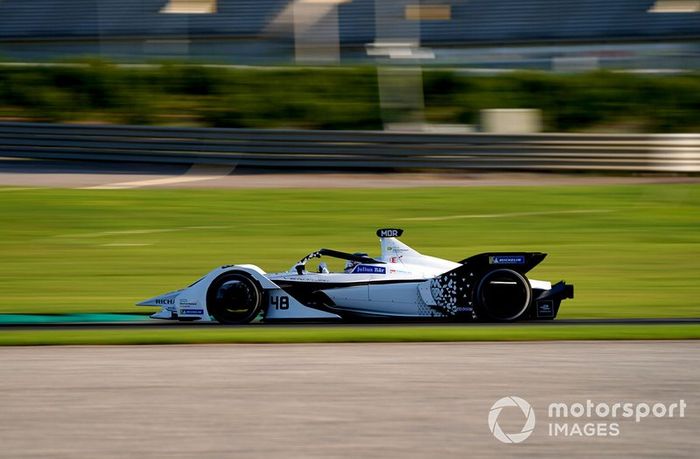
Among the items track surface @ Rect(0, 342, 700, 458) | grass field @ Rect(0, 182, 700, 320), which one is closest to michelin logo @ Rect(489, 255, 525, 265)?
track surface @ Rect(0, 342, 700, 458)

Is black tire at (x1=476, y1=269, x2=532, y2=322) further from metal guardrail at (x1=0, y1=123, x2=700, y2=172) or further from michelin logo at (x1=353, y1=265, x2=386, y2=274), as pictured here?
metal guardrail at (x1=0, y1=123, x2=700, y2=172)

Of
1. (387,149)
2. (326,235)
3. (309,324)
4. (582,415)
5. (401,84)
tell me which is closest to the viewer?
(582,415)

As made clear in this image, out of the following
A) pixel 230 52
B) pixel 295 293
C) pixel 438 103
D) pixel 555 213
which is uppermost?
pixel 230 52

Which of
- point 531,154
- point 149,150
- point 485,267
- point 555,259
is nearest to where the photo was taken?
point 485,267

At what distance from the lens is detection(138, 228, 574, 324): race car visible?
903 centimetres

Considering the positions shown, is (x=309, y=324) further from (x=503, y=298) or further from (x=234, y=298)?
(x=503, y=298)

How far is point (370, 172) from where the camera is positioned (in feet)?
68.8

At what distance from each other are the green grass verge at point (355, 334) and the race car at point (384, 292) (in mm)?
205

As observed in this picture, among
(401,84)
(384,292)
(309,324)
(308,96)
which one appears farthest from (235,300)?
(308,96)

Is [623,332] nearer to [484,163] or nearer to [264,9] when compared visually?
[484,163]

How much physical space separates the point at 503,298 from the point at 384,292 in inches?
39.9

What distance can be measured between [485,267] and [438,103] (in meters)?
15.7

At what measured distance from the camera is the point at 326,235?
1470cm

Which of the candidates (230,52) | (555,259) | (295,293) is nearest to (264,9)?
(230,52)
